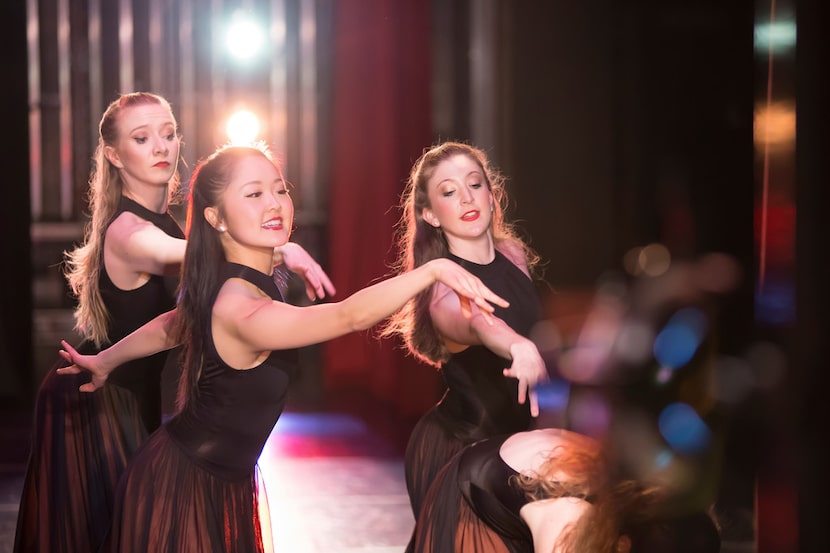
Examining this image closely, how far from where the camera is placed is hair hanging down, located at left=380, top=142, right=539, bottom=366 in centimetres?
218

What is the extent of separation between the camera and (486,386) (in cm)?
214

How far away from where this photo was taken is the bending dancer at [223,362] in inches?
79.7

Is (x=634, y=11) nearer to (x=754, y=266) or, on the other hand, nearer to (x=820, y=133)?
(x=820, y=133)

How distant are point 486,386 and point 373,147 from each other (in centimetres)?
69

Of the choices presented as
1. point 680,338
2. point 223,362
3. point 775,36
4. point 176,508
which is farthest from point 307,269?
point 775,36

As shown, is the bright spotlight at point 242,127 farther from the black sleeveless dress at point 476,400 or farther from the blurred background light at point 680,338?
the blurred background light at point 680,338

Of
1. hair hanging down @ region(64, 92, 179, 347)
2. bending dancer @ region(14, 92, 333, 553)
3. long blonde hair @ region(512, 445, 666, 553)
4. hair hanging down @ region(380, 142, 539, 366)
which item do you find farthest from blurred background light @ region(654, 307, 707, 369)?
hair hanging down @ region(64, 92, 179, 347)

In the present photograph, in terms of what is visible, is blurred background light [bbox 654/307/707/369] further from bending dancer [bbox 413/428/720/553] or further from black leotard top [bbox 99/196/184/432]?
black leotard top [bbox 99/196/184/432]

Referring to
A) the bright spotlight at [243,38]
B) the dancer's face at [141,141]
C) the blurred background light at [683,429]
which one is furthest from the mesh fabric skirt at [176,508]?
the blurred background light at [683,429]

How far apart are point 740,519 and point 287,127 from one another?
1849 millimetres

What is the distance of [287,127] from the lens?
2203 millimetres

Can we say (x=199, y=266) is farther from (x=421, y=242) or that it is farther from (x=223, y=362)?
(x=421, y=242)

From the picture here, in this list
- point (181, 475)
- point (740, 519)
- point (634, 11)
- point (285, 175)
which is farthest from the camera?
point (740, 519)

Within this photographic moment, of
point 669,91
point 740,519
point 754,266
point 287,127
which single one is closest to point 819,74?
point 669,91
